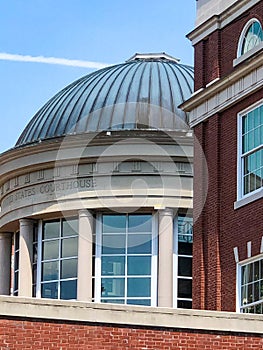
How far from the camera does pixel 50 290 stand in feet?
144

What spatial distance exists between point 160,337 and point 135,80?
21.4 metres

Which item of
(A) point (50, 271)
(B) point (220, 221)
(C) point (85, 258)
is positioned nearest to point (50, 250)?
(A) point (50, 271)

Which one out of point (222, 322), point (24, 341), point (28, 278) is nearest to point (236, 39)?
point (222, 322)

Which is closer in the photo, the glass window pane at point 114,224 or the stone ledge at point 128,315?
the stone ledge at point 128,315

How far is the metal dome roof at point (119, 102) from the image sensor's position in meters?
43.0

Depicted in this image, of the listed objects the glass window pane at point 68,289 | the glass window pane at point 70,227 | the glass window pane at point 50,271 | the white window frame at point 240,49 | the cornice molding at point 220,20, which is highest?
the cornice molding at point 220,20

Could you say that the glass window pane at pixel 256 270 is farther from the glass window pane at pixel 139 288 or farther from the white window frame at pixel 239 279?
the glass window pane at pixel 139 288

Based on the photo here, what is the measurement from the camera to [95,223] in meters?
43.0

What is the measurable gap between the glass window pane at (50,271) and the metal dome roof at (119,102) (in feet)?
14.0

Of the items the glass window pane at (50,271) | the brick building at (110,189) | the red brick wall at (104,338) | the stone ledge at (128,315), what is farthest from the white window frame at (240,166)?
the glass window pane at (50,271)

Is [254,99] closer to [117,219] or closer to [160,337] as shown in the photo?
[160,337]

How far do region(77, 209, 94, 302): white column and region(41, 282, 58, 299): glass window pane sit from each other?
1.38 meters

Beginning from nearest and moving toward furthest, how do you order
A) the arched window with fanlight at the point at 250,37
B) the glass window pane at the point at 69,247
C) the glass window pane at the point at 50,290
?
the arched window with fanlight at the point at 250,37, the glass window pane at the point at 69,247, the glass window pane at the point at 50,290

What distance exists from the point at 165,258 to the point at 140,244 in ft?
3.20
